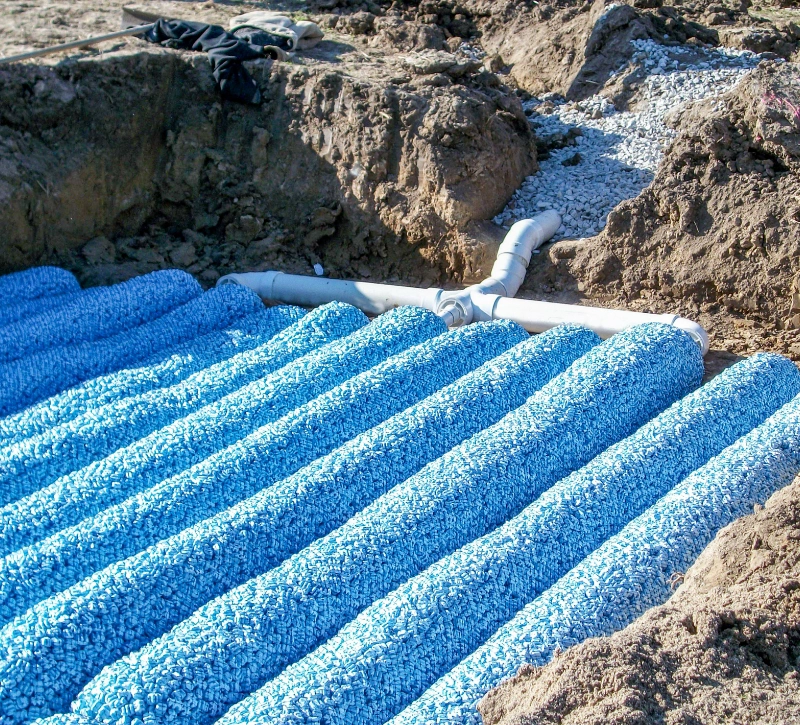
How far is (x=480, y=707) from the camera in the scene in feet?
8.53

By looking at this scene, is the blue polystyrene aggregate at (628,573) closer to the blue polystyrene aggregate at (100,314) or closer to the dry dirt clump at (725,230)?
the dry dirt clump at (725,230)

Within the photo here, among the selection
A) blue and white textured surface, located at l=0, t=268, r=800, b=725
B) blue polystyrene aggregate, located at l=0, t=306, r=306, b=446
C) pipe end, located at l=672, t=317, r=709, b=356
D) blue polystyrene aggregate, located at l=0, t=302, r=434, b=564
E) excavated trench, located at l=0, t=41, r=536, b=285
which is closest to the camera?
blue and white textured surface, located at l=0, t=268, r=800, b=725

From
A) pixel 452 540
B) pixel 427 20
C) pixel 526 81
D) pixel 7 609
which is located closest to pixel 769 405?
pixel 452 540

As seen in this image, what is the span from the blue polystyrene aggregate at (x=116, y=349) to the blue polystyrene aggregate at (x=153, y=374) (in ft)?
0.27

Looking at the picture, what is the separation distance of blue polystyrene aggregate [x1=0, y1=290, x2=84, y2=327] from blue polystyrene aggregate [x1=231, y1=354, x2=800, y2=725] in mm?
4047

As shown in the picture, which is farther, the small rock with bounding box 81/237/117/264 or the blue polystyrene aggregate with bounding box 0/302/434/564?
the small rock with bounding box 81/237/117/264

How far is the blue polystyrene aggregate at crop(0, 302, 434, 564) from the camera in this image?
3537 mm

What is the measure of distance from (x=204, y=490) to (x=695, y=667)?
2.34 meters

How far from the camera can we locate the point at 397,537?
3477 millimetres

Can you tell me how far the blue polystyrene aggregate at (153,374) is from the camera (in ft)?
15.6

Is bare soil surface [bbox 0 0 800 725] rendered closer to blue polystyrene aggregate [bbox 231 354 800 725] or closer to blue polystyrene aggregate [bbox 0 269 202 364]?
blue polystyrene aggregate [bbox 0 269 202 364]

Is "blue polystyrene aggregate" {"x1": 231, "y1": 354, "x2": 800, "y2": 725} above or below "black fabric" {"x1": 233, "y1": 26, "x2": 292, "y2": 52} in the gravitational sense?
below

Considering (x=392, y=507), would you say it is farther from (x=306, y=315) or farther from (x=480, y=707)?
(x=306, y=315)

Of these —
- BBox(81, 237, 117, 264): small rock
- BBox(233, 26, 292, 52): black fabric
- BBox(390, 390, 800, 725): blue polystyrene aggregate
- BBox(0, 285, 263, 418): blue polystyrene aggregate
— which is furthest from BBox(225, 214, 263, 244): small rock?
BBox(390, 390, 800, 725): blue polystyrene aggregate
